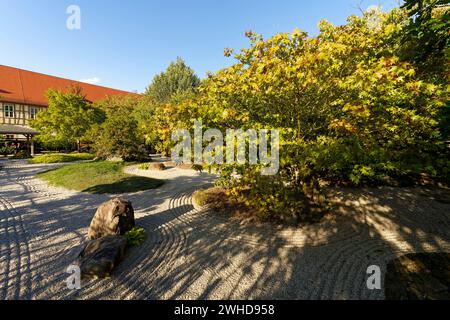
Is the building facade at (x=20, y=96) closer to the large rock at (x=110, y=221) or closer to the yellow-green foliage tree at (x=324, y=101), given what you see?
the large rock at (x=110, y=221)

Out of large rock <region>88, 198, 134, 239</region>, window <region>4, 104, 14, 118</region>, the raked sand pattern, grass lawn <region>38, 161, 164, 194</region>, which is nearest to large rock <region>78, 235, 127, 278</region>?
the raked sand pattern

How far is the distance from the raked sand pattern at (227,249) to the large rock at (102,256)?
166mm

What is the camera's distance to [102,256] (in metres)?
4.01

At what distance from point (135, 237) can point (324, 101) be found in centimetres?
517

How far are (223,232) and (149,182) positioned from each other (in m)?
6.92

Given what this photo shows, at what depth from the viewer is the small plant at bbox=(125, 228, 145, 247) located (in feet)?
16.3

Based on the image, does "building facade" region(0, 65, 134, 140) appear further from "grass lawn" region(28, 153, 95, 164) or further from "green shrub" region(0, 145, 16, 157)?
"grass lawn" region(28, 153, 95, 164)

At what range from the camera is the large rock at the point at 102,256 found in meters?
3.82

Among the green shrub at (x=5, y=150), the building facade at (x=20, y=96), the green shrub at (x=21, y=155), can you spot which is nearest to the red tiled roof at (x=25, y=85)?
the building facade at (x=20, y=96)

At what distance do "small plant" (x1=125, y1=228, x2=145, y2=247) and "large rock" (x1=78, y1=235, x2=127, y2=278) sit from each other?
13.5 inches
